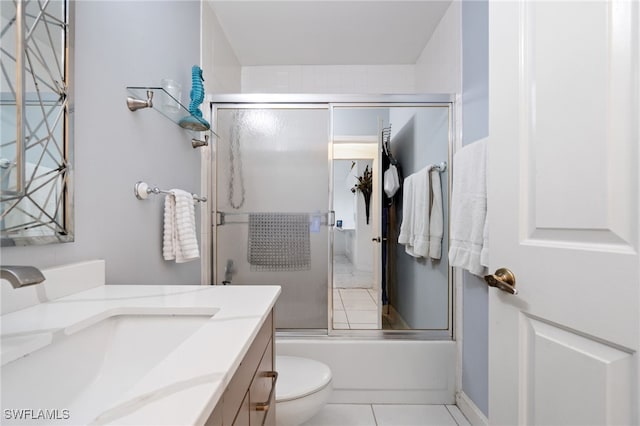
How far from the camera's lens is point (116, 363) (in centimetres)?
62

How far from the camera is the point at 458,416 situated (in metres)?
1.60

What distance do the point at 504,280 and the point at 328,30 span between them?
1.97 meters

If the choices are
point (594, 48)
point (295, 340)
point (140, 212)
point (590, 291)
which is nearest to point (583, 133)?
point (594, 48)

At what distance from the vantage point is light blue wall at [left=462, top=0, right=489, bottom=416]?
1428 millimetres

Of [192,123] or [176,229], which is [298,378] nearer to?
[176,229]

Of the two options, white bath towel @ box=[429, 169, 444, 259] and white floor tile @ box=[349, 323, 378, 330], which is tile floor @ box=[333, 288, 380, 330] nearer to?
white floor tile @ box=[349, 323, 378, 330]

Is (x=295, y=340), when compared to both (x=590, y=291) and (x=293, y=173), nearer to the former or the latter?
(x=293, y=173)

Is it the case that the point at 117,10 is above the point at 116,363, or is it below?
above

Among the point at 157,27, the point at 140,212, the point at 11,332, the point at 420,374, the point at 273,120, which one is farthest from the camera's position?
the point at 273,120

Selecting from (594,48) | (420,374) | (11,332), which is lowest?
(420,374)

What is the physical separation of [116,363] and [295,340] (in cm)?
125

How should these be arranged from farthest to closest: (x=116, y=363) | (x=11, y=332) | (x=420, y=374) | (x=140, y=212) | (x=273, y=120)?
(x=273, y=120) < (x=420, y=374) < (x=140, y=212) < (x=116, y=363) < (x=11, y=332)

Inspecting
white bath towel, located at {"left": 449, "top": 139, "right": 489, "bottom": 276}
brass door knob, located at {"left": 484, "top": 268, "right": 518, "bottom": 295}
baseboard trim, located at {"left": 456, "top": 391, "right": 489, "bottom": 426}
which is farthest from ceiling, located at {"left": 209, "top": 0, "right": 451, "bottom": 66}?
baseboard trim, located at {"left": 456, "top": 391, "right": 489, "bottom": 426}

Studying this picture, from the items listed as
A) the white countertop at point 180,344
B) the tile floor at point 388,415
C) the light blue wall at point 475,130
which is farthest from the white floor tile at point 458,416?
the white countertop at point 180,344
